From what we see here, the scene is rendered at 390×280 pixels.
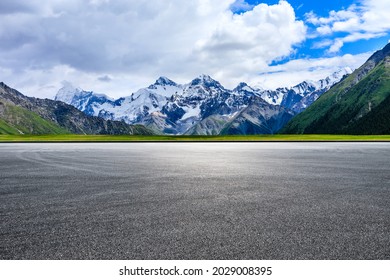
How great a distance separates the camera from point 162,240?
8.00 metres

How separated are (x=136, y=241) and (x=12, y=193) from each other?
28.5 ft

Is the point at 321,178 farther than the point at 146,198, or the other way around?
the point at 321,178

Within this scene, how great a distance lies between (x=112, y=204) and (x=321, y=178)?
1115cm

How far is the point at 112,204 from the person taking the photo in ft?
39.4

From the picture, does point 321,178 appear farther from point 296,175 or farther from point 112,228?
point 112,228

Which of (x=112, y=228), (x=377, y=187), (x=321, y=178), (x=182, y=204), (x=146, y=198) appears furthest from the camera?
(x=321, y=178)

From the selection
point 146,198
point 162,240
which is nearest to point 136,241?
point 162,240

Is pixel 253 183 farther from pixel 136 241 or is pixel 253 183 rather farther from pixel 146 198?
pixel 136 241

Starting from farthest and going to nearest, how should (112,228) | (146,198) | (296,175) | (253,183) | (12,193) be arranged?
(296,175) → (253,183) → (12,193) → (146,198) → (112,228)
